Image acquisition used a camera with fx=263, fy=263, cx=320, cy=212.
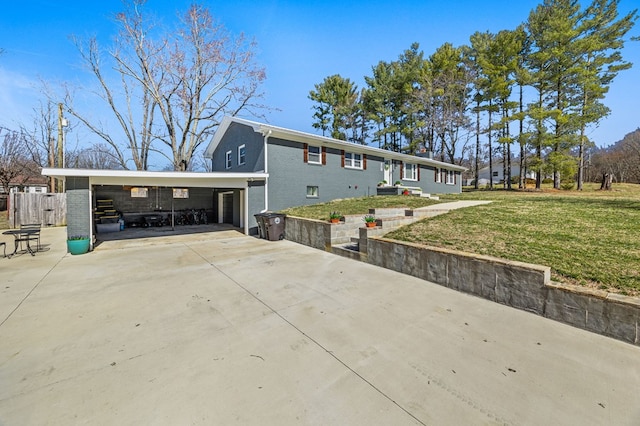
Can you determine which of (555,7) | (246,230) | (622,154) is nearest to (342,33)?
(246,230)

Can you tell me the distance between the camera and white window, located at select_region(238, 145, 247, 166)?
1288cm

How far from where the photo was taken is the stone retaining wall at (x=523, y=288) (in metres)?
2.94

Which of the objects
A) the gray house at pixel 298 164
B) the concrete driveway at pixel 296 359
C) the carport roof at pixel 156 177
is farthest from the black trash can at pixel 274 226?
the concrete driveway at pixel 296 359

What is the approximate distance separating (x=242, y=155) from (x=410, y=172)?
11343 mm

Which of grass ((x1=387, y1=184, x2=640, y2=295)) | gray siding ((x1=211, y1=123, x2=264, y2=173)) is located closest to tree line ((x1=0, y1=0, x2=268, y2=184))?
gray siding ((x1=211, y1=123, x2=264, y2=173))

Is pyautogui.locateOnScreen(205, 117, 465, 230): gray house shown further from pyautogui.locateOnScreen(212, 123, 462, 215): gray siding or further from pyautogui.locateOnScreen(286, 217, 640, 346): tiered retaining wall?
pyautogui.locateOnScreen(286, 217, 640, 346): tiered retaining wall

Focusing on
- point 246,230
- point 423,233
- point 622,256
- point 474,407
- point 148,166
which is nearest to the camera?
point 474,407

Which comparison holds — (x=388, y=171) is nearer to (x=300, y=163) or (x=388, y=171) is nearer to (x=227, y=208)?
(x=300, y=163)

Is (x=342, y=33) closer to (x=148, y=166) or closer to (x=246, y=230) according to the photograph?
(x=246, y=230)

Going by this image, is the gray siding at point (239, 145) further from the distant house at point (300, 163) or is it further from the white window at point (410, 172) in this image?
the white window at point (410, 172)

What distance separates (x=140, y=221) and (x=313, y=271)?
41.9 ft

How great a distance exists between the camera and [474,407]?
6.46 feet

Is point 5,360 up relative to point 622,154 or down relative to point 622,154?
down

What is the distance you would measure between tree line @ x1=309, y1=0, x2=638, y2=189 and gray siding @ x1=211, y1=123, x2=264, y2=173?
49.9 feet
